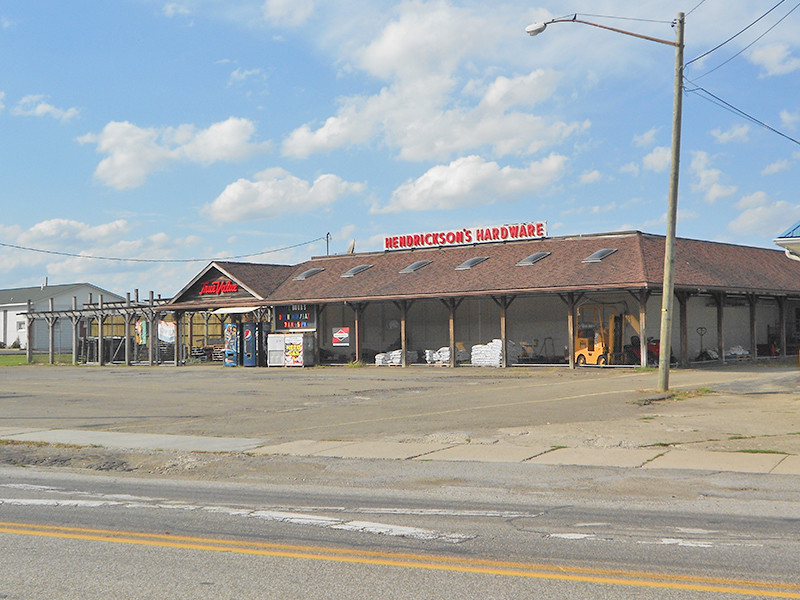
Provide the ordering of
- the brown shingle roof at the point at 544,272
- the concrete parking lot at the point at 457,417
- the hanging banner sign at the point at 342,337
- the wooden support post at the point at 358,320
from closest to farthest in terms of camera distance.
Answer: the concrete parking lot at the point at 457,417 < the brown shingle roof at the point at 544,272 < the wooden support post at the point at 358,320 < the hanging banner sign at the point at 342,337

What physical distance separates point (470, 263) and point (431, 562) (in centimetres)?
3347

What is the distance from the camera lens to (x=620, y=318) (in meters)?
35.8

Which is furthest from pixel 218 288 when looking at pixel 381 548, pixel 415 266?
pixel 381 548

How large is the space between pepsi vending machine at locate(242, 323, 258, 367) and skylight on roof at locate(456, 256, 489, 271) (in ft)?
37.9

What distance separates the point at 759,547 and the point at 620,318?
29.4 meters

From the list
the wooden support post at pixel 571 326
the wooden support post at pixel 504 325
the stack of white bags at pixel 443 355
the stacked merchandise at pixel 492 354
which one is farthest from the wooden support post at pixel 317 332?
→ the wooden support post at pixel 571 326

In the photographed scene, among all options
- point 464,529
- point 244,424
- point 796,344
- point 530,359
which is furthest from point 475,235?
point 464,529

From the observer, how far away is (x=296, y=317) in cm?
4400

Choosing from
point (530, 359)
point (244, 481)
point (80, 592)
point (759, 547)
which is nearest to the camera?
point (80, 592)

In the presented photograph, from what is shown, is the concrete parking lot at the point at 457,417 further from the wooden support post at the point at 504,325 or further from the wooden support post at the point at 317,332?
the wooden support post at the point at 317,332

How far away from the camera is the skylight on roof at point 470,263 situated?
1559 inches

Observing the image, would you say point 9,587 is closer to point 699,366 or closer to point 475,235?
point 699,366

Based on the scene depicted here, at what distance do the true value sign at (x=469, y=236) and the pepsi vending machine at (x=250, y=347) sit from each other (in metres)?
8.36

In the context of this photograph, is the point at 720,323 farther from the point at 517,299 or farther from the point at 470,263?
the point at 470,263
